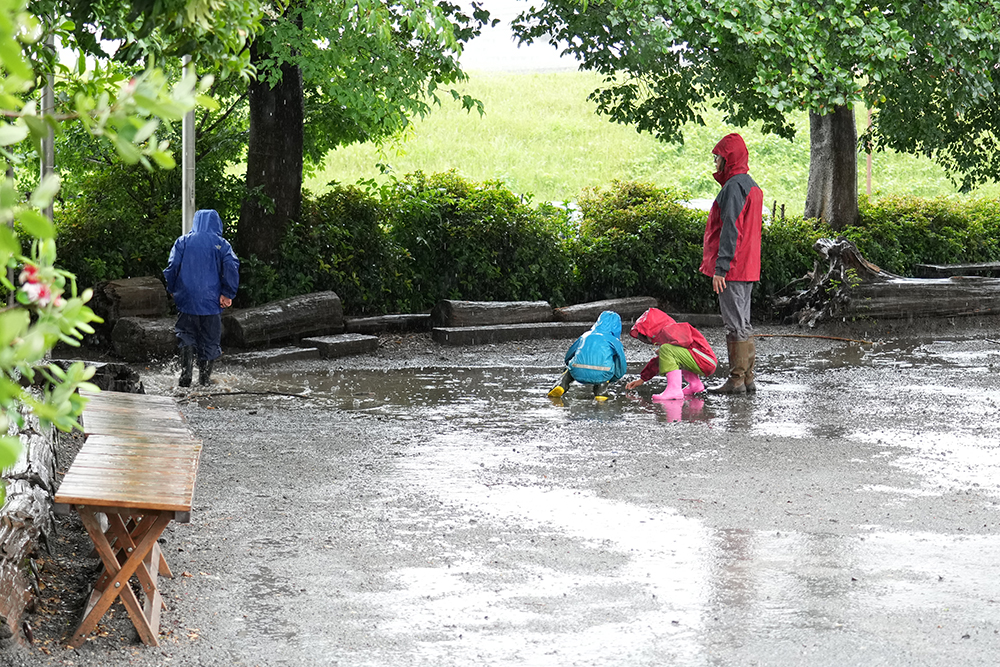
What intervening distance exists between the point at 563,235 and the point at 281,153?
3.98m

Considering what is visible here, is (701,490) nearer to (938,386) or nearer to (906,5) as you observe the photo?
(938,386)

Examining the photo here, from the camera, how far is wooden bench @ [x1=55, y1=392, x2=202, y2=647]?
13.7 feet

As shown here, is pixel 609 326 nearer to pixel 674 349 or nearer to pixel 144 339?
pixel 674 349

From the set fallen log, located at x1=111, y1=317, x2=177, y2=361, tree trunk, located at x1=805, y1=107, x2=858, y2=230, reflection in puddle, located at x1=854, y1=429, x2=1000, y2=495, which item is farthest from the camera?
tree trunk, located at x1=805, y1=107, x2=858, y2=230

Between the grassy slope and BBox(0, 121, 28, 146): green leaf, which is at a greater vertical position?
the grassy slope

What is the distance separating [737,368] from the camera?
984 centimetres

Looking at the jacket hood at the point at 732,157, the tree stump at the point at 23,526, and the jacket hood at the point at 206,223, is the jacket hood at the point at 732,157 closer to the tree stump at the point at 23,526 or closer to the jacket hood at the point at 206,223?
the jacket hood at the point at 206,223

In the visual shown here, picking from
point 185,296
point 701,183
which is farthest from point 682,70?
point 701,183

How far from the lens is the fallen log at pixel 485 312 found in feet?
43.9

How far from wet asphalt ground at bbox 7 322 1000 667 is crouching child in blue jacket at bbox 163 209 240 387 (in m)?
0.46

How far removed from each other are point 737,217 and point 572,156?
29612mm

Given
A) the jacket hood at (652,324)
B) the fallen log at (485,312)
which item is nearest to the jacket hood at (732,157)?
the jacket hood at (652,324)

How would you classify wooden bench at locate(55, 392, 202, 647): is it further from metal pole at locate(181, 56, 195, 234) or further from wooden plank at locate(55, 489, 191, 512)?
metal pole at locate(181, 56, 195, 234)

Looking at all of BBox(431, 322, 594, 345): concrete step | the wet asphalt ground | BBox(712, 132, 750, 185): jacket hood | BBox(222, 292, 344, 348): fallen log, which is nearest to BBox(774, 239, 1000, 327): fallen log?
BBox(431, 322, 594, 345): concrete step
